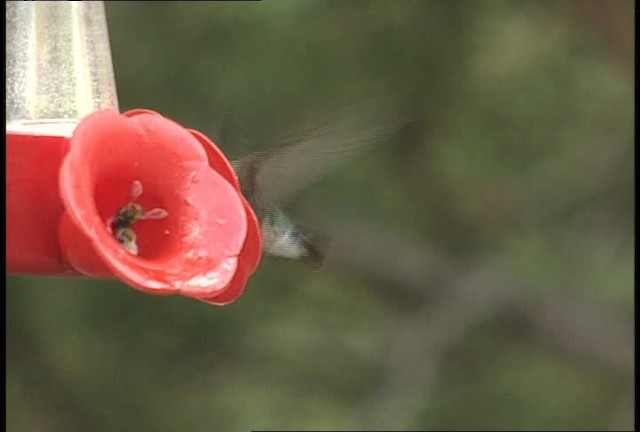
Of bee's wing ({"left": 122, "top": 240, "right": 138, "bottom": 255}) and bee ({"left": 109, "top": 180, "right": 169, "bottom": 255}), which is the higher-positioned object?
bee ({"left": 109, "top": 180, "right": 169, "bottom": 255})

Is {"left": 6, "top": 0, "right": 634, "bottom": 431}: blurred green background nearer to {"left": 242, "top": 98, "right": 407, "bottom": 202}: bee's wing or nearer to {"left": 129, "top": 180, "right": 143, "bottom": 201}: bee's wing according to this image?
{"left": 242, "top": 98, "right": 407, "bottom": 202}: bee's wing

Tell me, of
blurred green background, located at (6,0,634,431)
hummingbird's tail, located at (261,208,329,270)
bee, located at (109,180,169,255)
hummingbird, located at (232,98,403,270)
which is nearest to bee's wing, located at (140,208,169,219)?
bee, located at (109,180,169,255)

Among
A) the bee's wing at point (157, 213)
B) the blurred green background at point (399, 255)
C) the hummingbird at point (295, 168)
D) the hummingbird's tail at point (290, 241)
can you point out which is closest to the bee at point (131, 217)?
the bee's wing at point (157, 213)

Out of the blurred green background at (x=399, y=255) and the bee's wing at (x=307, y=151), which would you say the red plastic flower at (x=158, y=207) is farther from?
the blurred green background at (x=399, y=255)

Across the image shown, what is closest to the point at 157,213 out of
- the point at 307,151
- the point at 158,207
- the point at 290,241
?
the point at 158,207

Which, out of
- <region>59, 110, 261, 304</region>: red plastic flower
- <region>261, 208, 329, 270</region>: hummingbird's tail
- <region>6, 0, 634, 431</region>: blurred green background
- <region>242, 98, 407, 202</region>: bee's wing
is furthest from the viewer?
<region>6, 0, 634, 431</region>: blurred green background

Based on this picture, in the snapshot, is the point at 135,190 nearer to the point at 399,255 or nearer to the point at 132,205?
the point at 132,205

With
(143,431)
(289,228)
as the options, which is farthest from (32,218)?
(143,431)
